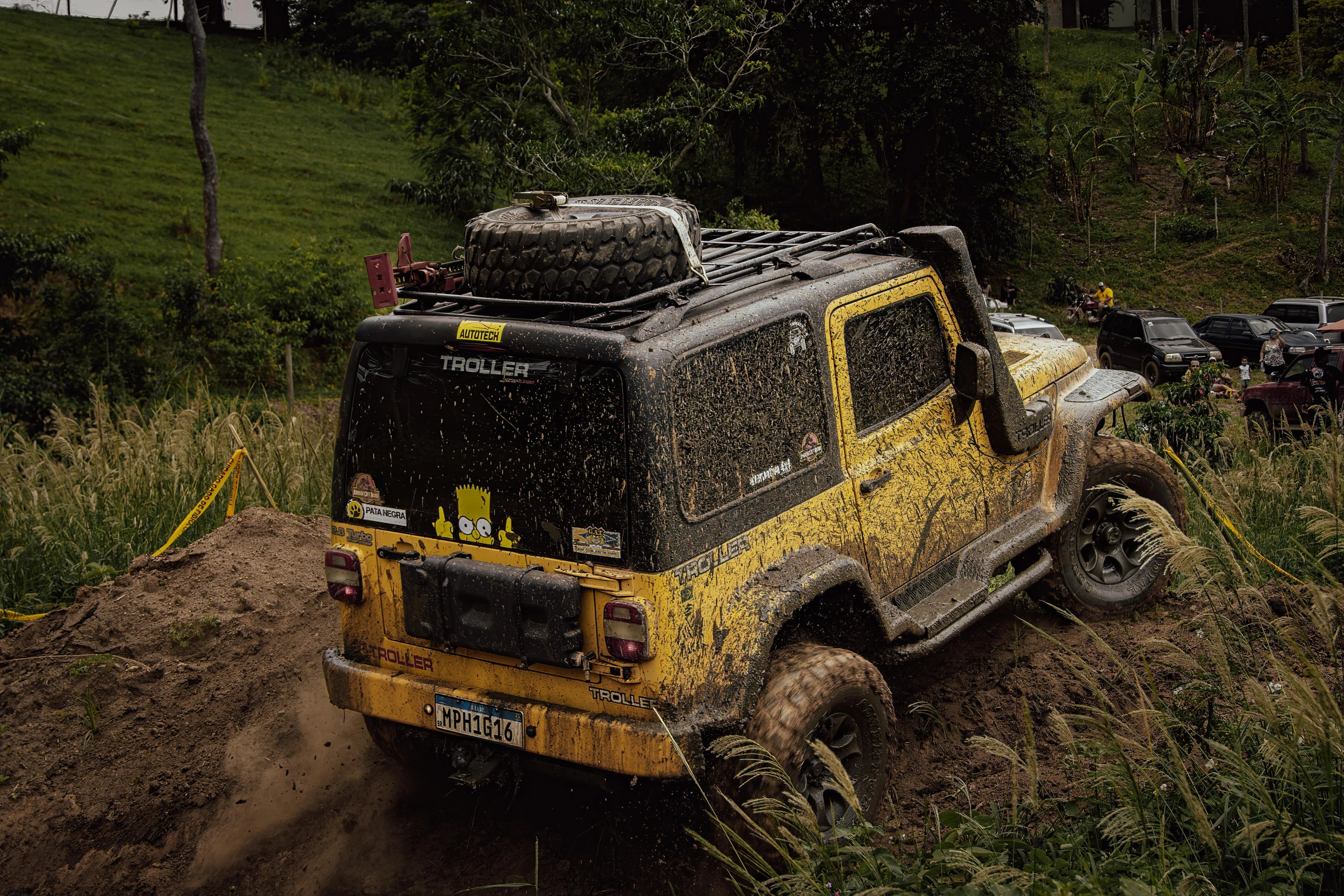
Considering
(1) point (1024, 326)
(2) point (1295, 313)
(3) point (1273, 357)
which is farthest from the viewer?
(2) point (1295, 313)

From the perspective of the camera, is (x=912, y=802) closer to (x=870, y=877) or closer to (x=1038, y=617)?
(x=870, y=877)

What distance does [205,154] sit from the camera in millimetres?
21469

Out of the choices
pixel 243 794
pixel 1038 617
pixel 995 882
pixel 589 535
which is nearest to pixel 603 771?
pixel 589 535

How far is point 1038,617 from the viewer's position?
242 inches

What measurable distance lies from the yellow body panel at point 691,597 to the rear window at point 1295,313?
22.1 metres

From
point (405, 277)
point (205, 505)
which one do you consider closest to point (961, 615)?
point (405, 277)

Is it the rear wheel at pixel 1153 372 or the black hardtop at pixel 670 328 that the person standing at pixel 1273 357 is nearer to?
the rear wheel at pixel 1153 372

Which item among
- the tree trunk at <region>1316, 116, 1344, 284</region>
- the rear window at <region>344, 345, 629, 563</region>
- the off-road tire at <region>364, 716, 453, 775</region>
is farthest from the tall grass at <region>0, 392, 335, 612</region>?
the tree trunk at <region>1316, 116, 1344, 284</region>

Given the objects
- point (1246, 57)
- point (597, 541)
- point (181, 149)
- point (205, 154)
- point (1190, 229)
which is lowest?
point (597, 541)

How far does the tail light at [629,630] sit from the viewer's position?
3.46 meters

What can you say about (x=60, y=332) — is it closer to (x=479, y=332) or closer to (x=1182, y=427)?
(x=479, y=332)

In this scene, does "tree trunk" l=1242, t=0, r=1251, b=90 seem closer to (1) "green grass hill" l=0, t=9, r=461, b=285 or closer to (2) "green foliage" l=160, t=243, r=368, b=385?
(1) "green grass hill" l=0, t=9, r=461, b=285

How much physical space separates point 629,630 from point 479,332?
121 centimetres

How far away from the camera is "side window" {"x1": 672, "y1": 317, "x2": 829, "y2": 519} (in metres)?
3.65
